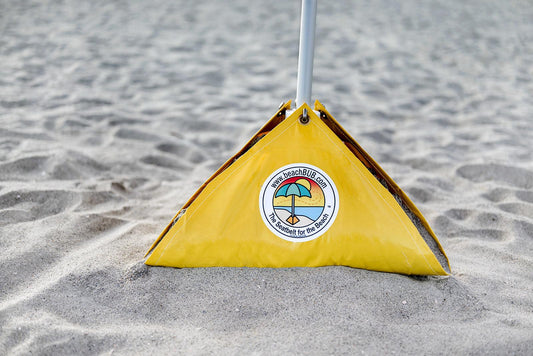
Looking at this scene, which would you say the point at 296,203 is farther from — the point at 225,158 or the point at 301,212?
the point at 225,158

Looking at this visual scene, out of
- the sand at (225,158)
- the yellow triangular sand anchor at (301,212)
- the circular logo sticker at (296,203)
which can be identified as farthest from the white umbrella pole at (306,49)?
the sand at (225,158)

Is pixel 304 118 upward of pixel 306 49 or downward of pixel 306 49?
downward

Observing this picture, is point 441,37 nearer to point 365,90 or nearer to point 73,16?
point 365,90

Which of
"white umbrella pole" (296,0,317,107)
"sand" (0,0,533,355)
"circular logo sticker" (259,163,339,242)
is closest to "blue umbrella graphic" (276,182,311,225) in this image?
"circular logo sticker" (259,163,339,242)

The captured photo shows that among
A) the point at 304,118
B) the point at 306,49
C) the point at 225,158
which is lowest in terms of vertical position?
the point at 225,158

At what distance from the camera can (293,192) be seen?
1513 mm

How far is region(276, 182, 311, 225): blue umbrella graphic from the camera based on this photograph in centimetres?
151

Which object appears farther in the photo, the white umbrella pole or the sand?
the white umbrella pole

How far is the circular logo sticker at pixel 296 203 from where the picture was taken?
4.97ft

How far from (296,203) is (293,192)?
36 millimetres

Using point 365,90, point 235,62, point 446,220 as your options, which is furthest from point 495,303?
point 235,62

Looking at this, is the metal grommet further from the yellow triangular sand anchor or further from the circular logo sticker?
the circular logo sticker

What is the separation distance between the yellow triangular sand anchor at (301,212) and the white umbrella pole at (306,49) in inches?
3.3

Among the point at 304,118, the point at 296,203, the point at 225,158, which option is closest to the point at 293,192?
the point at 296,203
